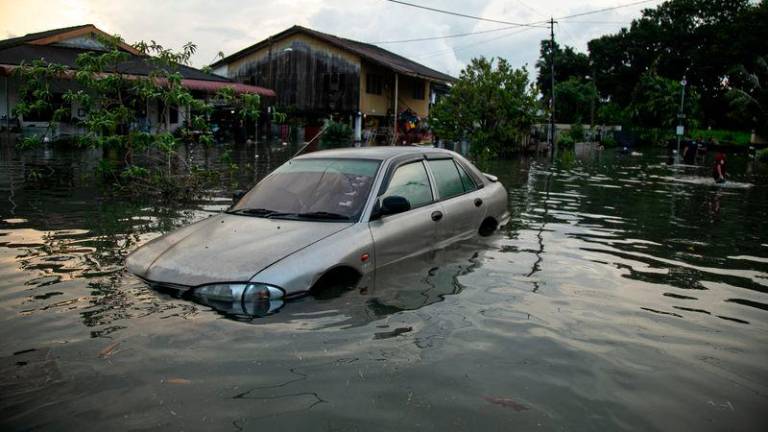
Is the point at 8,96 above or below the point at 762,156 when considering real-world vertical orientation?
above

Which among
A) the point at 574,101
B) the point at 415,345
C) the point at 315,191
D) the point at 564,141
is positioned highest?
the point at 574,101

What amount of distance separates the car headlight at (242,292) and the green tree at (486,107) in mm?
22489

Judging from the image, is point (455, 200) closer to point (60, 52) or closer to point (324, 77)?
point (60, 52)

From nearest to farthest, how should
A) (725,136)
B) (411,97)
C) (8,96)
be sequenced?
1. (8,96)
2. (411,97)
3. (725,136)

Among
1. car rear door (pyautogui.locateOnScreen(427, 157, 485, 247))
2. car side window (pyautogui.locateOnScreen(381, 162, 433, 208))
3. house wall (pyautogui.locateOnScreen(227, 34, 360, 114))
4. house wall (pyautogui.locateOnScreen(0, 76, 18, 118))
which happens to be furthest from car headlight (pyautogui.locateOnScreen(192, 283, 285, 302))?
house wall (pyautogui.locateOnScreen(227, 34, 360, 114))

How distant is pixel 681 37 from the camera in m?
64.5

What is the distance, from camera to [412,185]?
262 inches

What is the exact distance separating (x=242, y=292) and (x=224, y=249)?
534 millimetres

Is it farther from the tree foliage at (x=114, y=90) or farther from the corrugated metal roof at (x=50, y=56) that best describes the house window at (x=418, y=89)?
the tree foliage at (x=114, y=90)

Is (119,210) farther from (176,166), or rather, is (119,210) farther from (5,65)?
(5,65)

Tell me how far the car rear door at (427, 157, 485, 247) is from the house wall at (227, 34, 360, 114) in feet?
107

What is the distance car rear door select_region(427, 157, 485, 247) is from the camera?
7.01 m

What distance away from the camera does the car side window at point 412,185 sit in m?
6.34

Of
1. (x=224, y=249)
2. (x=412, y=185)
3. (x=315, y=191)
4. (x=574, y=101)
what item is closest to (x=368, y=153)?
(x=412, y=185)
